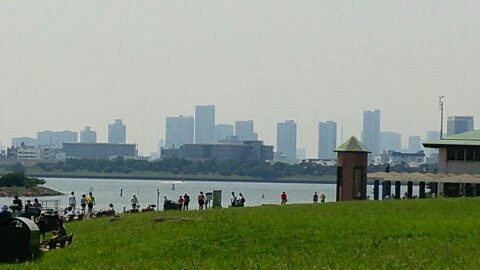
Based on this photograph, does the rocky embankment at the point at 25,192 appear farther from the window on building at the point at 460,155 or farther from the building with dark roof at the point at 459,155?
the window on building at the point at 460,155

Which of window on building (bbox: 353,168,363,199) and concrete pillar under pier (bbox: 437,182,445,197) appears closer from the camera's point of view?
window on building (bbox: 353,168,363,199)

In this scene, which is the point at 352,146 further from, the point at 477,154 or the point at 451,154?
the point at 477,154

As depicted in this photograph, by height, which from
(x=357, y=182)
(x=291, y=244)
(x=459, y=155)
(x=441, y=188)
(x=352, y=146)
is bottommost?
(x=291, y=244)

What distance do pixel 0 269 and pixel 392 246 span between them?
8.54 meters

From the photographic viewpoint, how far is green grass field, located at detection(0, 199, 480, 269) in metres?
21.2

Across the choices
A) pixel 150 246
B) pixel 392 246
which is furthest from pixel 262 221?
pixel 392 246

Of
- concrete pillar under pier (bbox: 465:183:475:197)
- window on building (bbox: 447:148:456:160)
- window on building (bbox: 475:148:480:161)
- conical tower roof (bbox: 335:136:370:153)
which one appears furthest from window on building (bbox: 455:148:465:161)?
conical tower roof (bbox: 335:136:370:153)

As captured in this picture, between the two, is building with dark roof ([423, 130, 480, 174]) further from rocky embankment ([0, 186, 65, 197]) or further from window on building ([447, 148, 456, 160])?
rocky embankment ([0, 186, 65, 197])

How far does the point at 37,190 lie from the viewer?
485ft

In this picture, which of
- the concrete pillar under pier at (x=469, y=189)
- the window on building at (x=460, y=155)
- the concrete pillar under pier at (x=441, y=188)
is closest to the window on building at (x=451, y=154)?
the window on building at (x=460, y=155)

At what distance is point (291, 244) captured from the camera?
82.0 feet

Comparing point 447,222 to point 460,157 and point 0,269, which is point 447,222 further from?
point 460,157

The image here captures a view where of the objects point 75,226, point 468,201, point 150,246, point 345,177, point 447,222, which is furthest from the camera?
point 345,177

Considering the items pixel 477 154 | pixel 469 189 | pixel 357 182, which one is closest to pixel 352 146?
pixel 357 182
